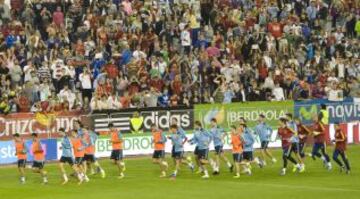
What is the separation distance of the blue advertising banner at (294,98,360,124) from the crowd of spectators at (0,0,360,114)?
1.82 feet

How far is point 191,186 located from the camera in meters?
36.1

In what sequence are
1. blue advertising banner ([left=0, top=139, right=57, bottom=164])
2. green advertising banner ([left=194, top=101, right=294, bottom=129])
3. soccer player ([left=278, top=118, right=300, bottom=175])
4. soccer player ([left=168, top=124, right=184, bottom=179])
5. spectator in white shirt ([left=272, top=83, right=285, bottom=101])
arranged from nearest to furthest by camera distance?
1. soccer player ([left=168, top=124, right=184, bottom=179])
2. soccer player ([left=278, top=118, right=300, bottom=175])
3. blue advertising banner ([left=0, top=139, right=57, bottom=164])
4. green advertising banner ([left=194, top=101, right=294, bottom=129])
5. spectator in white shirt ([left=272, top=83, right=285, bottom=101])

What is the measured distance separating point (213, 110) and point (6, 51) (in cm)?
1013

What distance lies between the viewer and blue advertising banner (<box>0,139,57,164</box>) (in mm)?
43438

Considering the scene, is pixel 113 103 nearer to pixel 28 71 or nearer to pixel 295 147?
pixel 28 71

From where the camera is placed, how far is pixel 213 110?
48.6 meters

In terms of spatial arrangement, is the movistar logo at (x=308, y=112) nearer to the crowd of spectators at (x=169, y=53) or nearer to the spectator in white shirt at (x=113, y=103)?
the crowd of spectators at (x=169, y=53)

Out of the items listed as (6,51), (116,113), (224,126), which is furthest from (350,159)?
(6,51)

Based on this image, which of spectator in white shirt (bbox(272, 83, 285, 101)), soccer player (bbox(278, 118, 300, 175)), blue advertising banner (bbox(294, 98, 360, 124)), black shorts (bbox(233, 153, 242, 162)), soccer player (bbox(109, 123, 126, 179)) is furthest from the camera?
spectator in white shirt (bbox(272, 83, 285, 101))

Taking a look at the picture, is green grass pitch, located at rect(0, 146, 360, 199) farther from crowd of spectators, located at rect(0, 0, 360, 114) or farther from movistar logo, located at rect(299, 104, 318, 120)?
movistar logo, located at rect(299, 104, 318, 120)

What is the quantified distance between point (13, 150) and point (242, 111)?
38.3ft

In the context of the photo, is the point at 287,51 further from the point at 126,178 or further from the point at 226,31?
the point at 126,178

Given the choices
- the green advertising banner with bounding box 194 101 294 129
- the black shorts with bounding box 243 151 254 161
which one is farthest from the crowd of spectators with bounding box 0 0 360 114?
the black shorts with bounding box 243 151 254 161

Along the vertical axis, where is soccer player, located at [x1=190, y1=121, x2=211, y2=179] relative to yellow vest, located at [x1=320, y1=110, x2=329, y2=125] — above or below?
below
